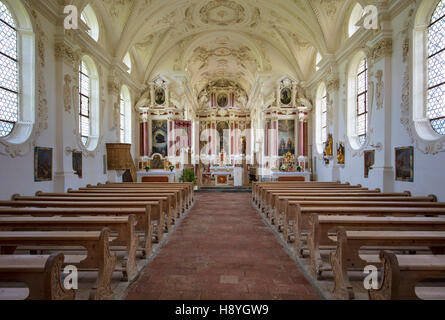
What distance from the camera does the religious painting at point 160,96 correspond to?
1755 cm

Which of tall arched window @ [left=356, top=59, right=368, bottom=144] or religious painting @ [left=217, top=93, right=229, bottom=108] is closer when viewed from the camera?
tall arched window @ [left=356, top=59, right=368, bottom=144]

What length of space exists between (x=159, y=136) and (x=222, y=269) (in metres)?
14.8

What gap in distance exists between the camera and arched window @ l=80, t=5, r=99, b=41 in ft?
35.5

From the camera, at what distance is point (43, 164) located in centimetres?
771

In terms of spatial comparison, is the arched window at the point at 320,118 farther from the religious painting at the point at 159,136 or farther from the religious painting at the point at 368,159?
the religious painting at the point at 159,136

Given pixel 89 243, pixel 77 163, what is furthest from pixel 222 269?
pixel 77 163

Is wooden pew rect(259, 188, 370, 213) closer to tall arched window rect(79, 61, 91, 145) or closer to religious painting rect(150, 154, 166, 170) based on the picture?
tall arched window rect(79, 61, 91, 145)

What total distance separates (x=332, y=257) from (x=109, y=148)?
11362mm

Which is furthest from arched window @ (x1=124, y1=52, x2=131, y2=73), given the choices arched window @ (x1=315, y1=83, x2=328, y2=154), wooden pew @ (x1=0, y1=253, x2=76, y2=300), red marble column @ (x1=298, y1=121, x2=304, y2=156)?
wooden pew @ (x1=0, y1=253, x2=76, y2=300)

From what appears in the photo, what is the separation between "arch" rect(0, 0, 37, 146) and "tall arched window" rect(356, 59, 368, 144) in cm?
1118

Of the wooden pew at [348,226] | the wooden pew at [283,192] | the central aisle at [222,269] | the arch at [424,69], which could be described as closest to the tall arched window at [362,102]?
the arch at [424,69]

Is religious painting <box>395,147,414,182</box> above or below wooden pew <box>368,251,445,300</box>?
above
